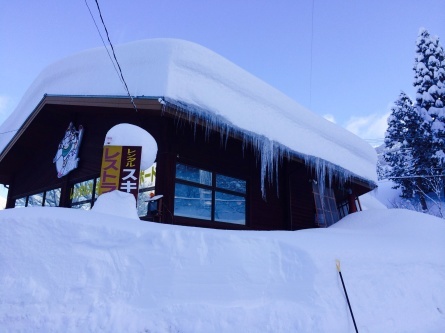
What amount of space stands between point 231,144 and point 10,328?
629cm

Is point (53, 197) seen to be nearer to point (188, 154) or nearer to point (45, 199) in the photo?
point (45, 199)

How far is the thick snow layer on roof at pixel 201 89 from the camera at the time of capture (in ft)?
21.3

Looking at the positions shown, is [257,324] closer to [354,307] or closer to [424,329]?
[354,307]

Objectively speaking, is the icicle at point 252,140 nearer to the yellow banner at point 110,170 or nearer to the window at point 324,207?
the window at point 324,207

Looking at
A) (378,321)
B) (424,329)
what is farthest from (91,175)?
(424,329)

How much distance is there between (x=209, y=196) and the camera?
7.71m

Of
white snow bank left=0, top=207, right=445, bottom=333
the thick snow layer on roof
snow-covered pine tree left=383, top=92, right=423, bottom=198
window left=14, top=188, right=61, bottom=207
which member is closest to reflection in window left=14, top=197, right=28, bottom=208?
window left=14, top=188, right=61, bottom=207

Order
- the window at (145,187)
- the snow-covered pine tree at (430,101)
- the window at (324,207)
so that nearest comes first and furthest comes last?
the window at (145,187), the window at (324,207), the snow-covered pine tree at (430,101)

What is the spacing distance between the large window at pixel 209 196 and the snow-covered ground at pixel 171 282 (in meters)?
2.41

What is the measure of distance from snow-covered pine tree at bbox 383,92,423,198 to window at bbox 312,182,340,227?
14.2 metres

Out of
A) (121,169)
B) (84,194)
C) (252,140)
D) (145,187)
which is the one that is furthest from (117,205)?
(84,194)

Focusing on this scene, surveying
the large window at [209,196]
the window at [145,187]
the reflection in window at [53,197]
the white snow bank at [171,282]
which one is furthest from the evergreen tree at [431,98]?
the reflection in window at [53,197]

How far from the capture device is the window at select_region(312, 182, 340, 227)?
10531mm

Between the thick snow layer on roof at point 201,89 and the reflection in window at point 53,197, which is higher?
the thick snow layer on roof at point 201,89
